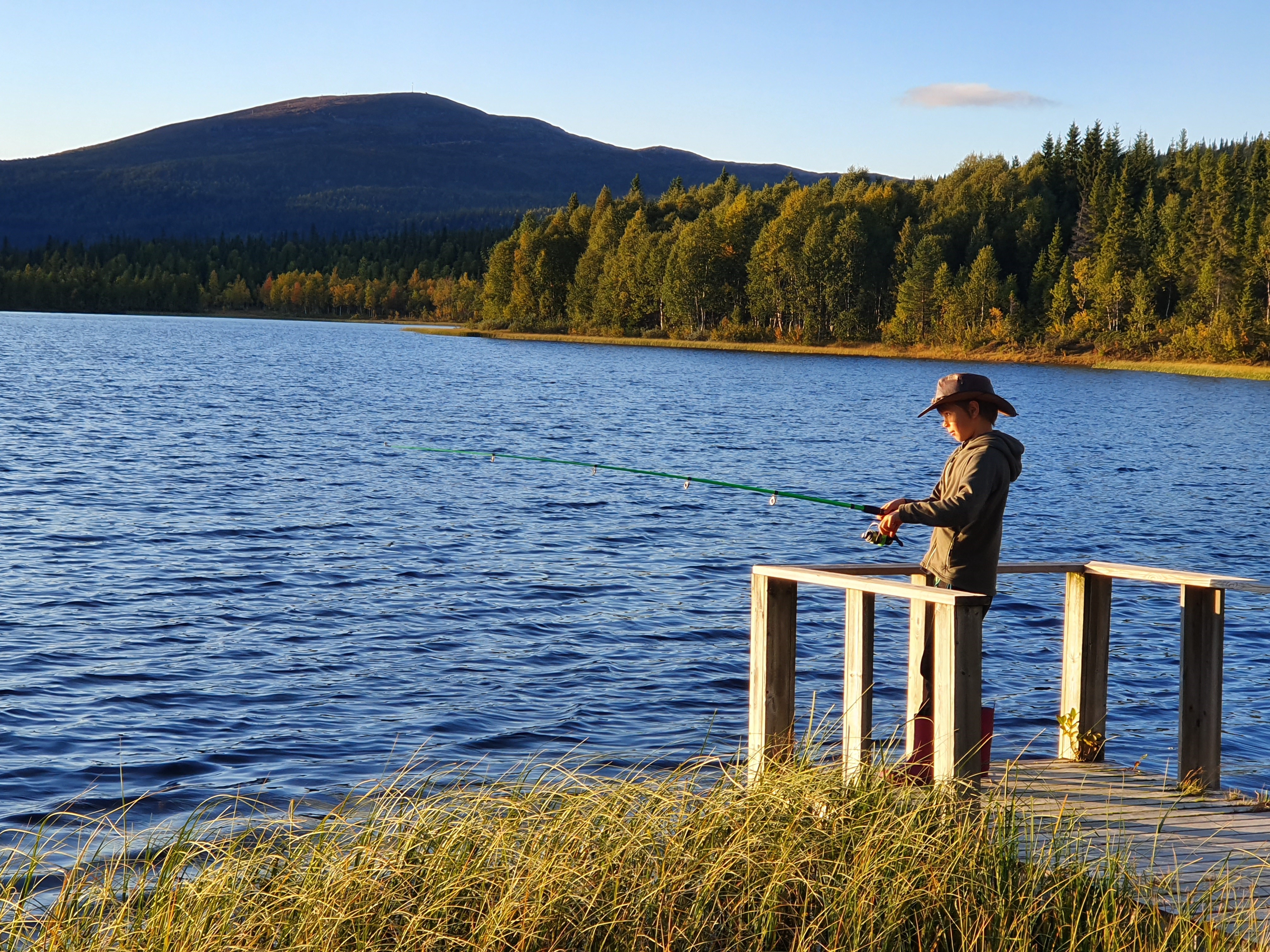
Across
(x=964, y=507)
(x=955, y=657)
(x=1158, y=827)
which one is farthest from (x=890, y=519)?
(x=1158, y=827)

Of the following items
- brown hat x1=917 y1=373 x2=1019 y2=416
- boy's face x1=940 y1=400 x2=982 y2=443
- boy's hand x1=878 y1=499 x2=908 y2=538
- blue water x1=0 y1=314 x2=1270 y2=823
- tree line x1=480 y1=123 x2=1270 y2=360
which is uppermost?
tree line x1=480 y1=123 x2=1270 y2=360

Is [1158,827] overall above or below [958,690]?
below

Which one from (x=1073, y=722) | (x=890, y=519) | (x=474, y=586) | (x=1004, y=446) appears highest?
(x=1004, y=446)

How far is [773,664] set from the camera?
24.7 feet

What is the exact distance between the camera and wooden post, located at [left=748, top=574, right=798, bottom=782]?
24.5 ft

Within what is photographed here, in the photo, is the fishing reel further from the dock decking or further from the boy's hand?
the dock decking

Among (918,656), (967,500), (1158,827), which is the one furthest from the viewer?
(918,656)

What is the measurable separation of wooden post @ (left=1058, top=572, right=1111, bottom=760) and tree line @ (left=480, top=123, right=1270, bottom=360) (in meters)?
85.6

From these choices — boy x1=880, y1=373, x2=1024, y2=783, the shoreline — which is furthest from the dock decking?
the shoreline

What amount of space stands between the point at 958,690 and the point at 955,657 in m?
0.17

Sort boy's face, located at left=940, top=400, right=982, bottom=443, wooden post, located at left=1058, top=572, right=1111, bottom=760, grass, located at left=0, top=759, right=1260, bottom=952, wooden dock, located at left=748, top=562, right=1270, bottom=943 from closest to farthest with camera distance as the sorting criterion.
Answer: grass, located at left=0, top=759, right=1260, bottom=952, wooden dock, located at left=748, top=562, right=1270, bottom=943, boy's face, located at left=940, top=400, right=982, bottom=443, wooden post, located at left=1058, top=572, right=1111, bottom=760

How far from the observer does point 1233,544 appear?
76.8ft

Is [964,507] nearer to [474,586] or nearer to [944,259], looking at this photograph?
[474,586]

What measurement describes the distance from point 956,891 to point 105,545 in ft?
54.2
